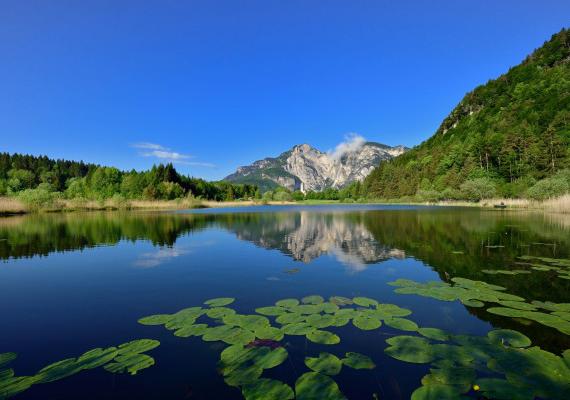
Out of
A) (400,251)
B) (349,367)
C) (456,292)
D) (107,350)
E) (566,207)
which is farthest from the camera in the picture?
(566,207)

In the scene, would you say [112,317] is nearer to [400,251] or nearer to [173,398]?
[173,398]

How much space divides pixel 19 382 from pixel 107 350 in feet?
4.80

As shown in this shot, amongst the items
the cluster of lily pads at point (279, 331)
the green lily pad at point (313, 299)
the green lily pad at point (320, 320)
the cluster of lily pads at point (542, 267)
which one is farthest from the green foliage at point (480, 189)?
the green lily pad at point (320, 320)

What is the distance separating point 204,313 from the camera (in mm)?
8828

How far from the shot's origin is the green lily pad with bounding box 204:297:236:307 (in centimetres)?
955

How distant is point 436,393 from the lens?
4875 mm

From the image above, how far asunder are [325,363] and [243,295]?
536 centimetres

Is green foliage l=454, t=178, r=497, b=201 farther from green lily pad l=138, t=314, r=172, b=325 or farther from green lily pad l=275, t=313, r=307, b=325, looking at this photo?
green lily pad l=138, t=314, r=172, b=325

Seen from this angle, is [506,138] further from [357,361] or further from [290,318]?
[357,361]

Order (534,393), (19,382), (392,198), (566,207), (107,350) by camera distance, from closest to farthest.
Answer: (534,393) → (19,382) → (107,350) → (566,207) → (392,198)

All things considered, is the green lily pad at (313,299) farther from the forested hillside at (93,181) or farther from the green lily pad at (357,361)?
the forested hillside at (93,181)

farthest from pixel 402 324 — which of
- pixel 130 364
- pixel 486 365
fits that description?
pixel 130 364

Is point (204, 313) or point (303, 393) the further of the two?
point (204, 313)

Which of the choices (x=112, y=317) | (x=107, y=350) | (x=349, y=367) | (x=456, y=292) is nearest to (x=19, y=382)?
(x=107, y=350)
